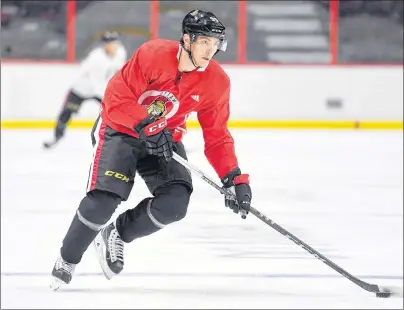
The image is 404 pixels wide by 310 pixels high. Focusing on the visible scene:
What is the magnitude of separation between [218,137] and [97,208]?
47 cm

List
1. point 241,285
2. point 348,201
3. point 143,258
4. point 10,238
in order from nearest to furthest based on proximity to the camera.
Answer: point 241,285 < point 143,258 < point 10,238 < point 348,201

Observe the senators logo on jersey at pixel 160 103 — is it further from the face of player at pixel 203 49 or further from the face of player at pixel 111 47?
the face of player at pixel 111 47

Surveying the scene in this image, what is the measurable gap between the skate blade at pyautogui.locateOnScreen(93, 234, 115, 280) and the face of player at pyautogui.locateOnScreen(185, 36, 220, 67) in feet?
2.89

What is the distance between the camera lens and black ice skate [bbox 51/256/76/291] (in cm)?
358

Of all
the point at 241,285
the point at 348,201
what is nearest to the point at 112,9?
the point at 348,201

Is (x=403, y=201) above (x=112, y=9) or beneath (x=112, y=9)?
beneath

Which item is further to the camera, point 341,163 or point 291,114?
point 291,114

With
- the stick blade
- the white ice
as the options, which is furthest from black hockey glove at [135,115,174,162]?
the stick blade

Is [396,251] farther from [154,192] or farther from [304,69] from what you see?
[304,69]

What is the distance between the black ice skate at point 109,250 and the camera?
3.81 metres

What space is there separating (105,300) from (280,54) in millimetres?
6739

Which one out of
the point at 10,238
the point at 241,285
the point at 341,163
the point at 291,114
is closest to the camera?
the point at 241,285

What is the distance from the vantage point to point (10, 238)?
16.9 feet

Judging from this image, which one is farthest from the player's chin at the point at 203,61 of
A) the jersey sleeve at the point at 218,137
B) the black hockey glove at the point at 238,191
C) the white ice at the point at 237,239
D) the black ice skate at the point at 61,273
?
the white ice at the point at 237,239
